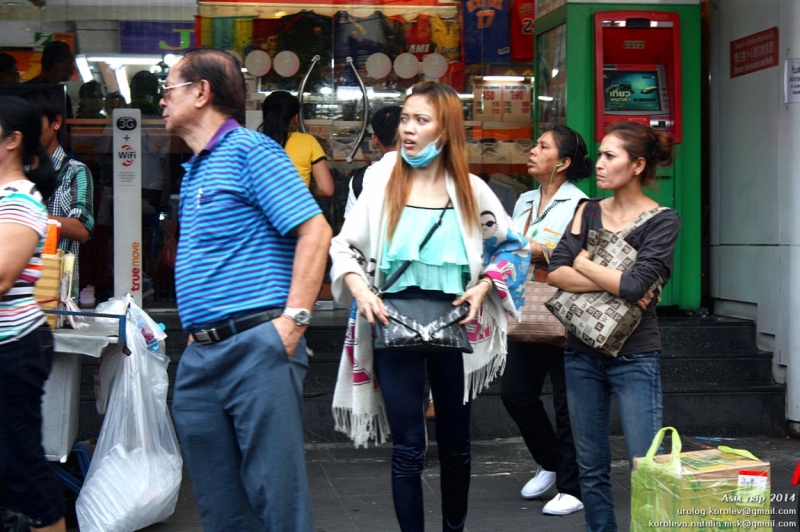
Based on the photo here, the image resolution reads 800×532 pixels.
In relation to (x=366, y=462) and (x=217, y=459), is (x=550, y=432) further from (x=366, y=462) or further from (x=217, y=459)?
(x=217, y=459)

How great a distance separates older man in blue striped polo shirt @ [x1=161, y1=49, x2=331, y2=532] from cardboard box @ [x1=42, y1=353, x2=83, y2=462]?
157 centimetres

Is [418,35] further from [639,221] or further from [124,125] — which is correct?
[639,221]

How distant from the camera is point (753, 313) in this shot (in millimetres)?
7004

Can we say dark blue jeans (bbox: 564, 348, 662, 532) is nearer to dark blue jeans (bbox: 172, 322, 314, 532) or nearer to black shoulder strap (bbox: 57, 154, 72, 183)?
dark blue jeans (bbox: 172, 322, 314, 532)

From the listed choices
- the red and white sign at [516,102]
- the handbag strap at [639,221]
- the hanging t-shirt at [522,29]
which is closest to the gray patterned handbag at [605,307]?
the handbag strap at [639,221]

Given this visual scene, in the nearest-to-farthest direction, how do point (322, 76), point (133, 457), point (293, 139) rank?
1. point (133, 457)
2. point (293, 139)
3. point (322, 76)

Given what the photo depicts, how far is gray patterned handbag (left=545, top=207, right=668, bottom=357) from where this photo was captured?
144 inches

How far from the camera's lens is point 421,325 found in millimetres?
3502

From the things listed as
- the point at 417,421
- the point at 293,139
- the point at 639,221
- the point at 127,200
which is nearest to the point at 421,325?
the point at 417,421

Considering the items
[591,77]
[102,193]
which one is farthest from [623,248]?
[102,193]

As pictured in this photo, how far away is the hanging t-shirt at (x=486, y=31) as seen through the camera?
8.74m

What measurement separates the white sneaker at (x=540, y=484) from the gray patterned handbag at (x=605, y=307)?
1.49m

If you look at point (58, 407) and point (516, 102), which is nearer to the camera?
point (58, 407)

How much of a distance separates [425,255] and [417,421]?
0.62m
